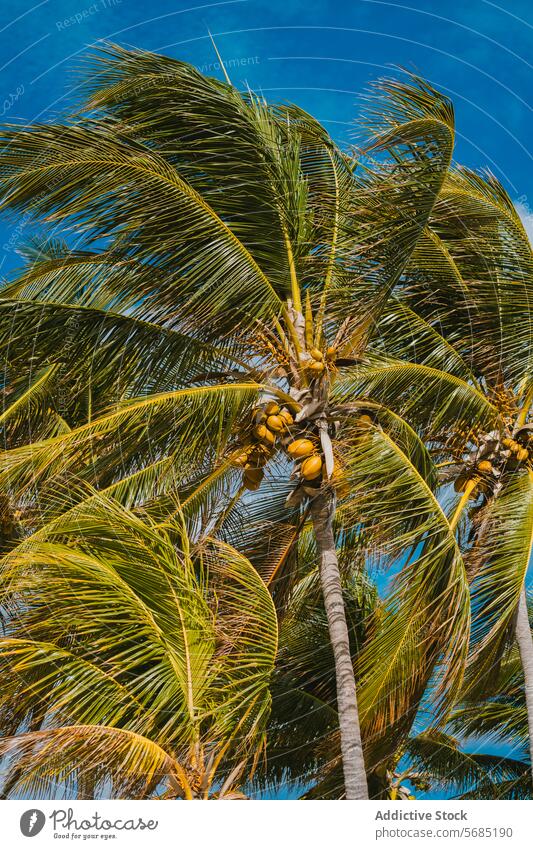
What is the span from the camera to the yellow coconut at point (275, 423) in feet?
25.8

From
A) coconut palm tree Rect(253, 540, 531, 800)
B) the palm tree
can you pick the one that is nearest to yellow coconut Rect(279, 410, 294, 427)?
the palm tree

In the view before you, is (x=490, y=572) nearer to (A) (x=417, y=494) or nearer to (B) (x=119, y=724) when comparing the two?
(A) (x=417, y=494)

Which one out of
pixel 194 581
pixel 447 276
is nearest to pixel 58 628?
pixel 194 581

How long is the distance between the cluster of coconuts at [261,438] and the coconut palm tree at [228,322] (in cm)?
2

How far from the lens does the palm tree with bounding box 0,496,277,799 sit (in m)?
6.07

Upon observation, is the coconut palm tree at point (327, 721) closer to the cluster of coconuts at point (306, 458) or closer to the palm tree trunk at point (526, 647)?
the palm tree trunk at point (526, 647)

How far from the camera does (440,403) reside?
9.19m

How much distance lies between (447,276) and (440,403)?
6.18 ft

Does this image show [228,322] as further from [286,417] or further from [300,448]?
[300,448]

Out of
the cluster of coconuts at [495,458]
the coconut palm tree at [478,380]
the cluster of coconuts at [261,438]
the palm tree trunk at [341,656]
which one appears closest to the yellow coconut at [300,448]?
the cluster of coconuts at [261,438]
